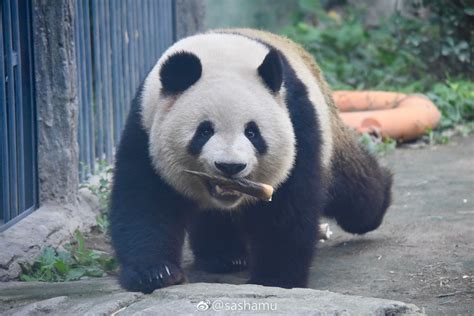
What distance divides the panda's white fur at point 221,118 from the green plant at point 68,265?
0.98 meters

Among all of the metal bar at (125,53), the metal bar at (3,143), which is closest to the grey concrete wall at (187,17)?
→ the metal bar at (125,53)

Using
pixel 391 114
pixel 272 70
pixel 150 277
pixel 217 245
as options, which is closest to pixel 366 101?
pixel 391 114

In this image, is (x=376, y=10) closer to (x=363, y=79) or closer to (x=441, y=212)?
(x=363, y=79)

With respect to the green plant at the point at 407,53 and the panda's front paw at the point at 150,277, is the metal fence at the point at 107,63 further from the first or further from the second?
the green plant at the point at 407,53

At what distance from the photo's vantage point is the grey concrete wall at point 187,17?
929 cm

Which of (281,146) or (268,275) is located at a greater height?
(281,146)

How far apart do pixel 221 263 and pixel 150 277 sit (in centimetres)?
133

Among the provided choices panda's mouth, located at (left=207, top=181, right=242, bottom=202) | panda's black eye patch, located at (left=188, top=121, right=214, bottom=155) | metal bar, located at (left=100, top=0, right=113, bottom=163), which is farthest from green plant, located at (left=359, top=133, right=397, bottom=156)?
panda's black eye patch, located at (left=188, top=121, right=214, bottom=155)

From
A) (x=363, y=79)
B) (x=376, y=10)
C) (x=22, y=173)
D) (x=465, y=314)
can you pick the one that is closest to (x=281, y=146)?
(x=465, y=314)

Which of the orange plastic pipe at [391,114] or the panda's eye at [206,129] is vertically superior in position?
the panda's eye at [206,129]

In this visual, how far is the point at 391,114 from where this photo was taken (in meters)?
9.48

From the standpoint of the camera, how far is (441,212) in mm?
7082

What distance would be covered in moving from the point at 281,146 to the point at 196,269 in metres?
1.53

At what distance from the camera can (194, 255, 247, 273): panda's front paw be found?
19.1 ft
